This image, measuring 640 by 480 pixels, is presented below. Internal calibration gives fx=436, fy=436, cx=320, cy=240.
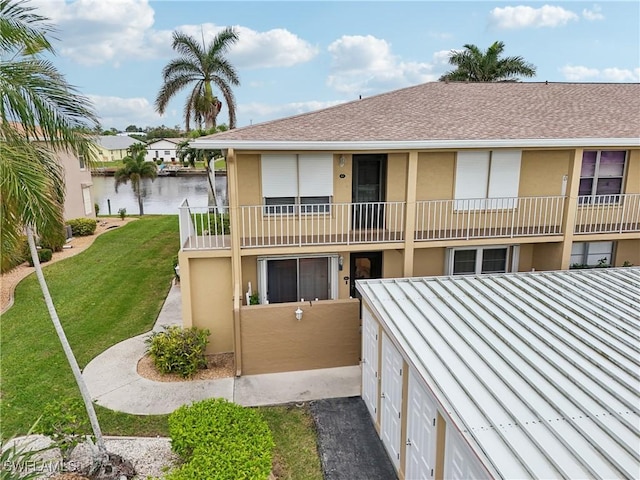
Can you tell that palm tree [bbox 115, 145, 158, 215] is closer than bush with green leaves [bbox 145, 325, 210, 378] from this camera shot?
No

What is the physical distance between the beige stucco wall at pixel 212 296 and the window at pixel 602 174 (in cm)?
1032

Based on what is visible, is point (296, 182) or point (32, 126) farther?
point (296, 182)

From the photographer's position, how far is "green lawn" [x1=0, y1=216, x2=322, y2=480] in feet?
27.9

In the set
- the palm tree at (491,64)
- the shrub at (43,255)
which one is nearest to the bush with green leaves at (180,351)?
the shrub at (43,255)

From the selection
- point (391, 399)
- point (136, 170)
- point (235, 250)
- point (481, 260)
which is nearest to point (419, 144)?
point (481, 260)

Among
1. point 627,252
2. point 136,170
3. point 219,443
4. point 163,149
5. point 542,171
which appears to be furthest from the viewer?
point 163,149

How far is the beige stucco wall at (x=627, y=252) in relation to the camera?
13.3m

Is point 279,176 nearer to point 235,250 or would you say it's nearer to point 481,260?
point 235,250

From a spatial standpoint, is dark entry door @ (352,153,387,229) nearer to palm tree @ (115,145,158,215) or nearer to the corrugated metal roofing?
the corrugated metal roofing

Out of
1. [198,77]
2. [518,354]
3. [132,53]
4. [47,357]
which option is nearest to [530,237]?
[518,354]

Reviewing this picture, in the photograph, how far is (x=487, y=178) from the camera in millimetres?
12180

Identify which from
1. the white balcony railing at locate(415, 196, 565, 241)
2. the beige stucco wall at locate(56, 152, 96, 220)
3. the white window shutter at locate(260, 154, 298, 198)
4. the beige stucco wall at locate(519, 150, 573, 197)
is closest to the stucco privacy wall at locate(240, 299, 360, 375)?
the white window shutter at locate(260, 154, 298, 198)

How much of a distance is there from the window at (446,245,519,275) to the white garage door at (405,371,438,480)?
6724 mm

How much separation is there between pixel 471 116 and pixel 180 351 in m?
10.2
